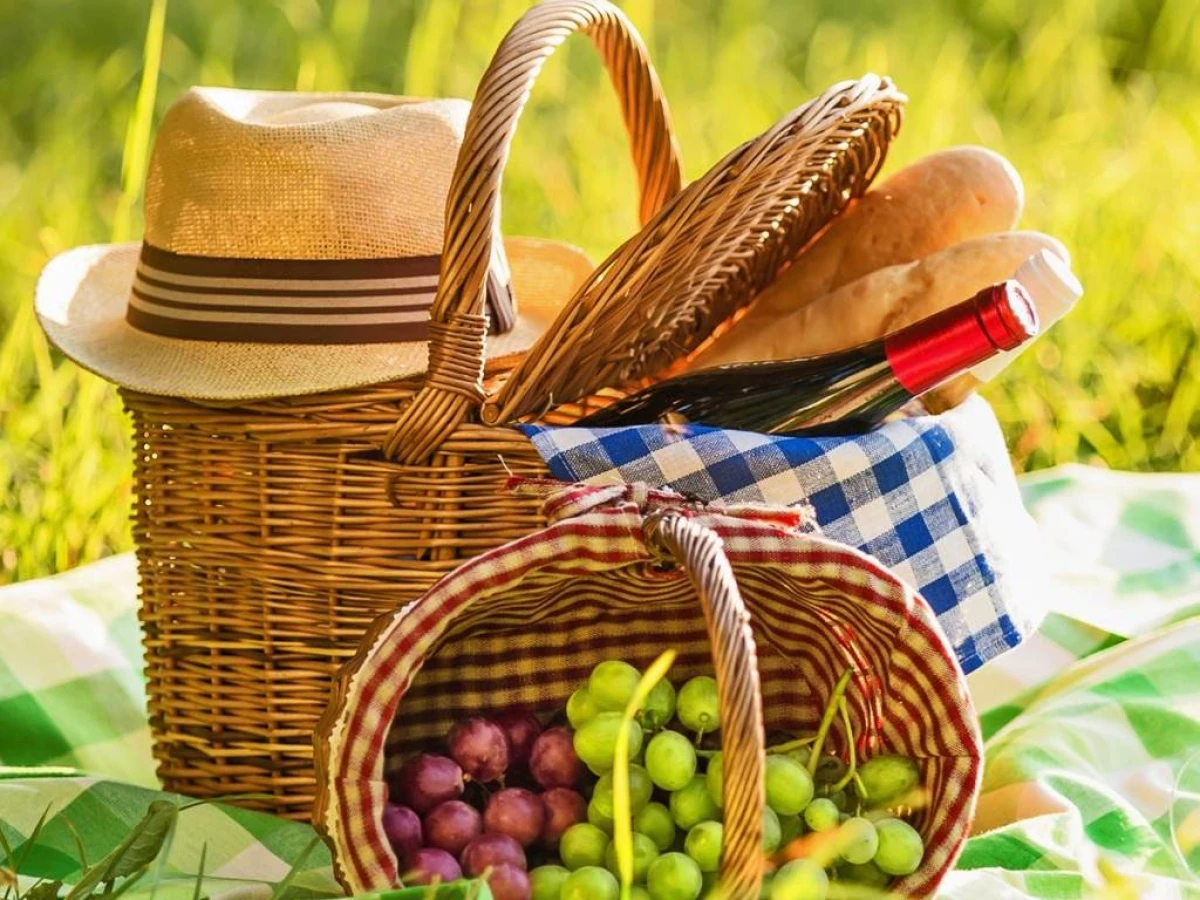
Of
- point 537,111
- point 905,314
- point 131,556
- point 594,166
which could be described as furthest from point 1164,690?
point 537,111

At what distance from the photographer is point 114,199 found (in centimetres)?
238

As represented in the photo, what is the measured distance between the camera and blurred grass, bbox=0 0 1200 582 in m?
1.87

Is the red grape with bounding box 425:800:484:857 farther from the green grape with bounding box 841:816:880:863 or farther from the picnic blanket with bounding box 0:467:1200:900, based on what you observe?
the green grape with bounding box 841:816:880:863

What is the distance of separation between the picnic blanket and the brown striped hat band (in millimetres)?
354

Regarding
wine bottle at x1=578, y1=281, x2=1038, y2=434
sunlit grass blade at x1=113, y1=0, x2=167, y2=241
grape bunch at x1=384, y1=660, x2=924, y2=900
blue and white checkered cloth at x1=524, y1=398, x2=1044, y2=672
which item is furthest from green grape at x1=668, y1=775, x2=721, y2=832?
sunlit grass blade at x1=113, y1=0, x2=167, y2=241

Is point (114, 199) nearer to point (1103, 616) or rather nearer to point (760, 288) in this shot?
point (760, 288)

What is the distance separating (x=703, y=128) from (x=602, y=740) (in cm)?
193

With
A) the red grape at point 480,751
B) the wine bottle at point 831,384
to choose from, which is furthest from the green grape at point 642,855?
the wine bottle at point 831,384

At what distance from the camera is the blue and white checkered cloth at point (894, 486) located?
0.94m

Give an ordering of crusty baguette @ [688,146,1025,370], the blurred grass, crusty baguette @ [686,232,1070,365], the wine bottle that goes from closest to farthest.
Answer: the wine bottle
crusty baguette @ [686,232,1070,365]
crusty baguette @ [688,146,1025,370]
the blurred grass

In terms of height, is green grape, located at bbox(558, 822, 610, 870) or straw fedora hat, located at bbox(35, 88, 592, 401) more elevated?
straw fedora hat, located at bbox(35, 88, 592, 401)

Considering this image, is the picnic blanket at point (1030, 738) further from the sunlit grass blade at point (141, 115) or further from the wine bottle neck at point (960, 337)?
the sunlit grass blade at point (141, 115)

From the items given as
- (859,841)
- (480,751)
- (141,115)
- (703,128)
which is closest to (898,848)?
(859,841)

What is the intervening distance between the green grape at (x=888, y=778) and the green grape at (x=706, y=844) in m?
0.12
